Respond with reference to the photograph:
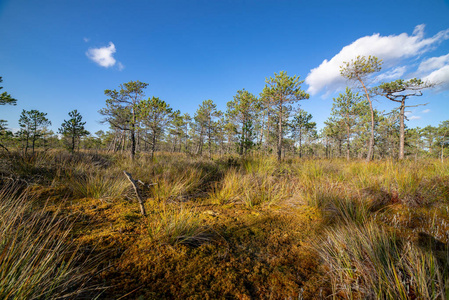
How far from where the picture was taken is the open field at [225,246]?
105cm

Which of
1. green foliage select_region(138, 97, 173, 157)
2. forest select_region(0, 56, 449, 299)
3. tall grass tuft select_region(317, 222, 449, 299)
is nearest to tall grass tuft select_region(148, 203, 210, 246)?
→ forest select_region(0, 56, 449, 299)

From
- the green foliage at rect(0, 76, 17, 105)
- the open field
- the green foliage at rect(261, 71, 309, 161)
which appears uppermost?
the green foliage at rect(261, 71, 309, 161)

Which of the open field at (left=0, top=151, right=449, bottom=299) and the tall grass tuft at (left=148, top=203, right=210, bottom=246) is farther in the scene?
the tall grass tuft at (left=148, top=203, right=210, bottom=246)

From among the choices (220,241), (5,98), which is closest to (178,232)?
(220,241)

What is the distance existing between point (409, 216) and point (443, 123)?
48.2 meters

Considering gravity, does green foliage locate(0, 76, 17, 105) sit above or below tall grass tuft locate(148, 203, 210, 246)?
above

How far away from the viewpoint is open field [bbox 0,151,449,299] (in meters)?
1.05

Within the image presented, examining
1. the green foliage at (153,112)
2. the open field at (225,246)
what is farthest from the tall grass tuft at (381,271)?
the green foliage at (153,112)

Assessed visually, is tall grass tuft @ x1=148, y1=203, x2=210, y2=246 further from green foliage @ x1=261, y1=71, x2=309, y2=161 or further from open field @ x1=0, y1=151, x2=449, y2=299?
green foliage @ x1=261, y1=71, x2=309, y2=161

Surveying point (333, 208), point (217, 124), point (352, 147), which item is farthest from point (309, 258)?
point (352, 147)

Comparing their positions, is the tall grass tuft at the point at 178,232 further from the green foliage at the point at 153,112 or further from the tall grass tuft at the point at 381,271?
the green foliage at the point at 153,112

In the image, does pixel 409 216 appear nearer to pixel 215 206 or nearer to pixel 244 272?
pixel 244 272

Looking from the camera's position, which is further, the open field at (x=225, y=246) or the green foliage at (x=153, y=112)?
the green foliage at (x=153, y=112)

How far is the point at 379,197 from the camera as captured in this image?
2.86 meters
